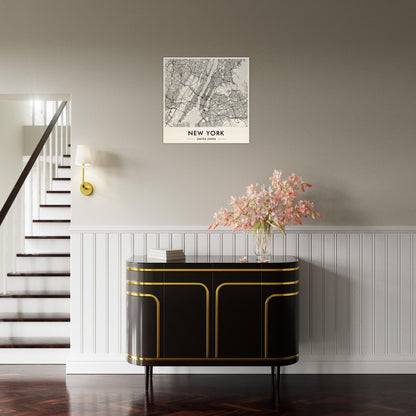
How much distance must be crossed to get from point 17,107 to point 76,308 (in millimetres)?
4410

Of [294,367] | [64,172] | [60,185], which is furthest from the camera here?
[64,172]

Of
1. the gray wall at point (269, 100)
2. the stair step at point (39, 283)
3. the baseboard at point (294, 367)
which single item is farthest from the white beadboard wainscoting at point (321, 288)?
the stair step at point (39, 283)

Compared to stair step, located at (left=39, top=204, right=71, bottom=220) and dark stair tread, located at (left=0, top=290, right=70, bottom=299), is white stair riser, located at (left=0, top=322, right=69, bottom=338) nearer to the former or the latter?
dark stair tread, located at (left=0, top=290, right=70, bottom=299)

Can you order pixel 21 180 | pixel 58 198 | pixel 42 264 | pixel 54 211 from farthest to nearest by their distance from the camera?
pixel 58 198 → pixel 54 211 → pixel 21 180 → pixel 42 264

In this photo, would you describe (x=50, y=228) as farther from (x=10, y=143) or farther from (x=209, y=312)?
(x=209, y=312)

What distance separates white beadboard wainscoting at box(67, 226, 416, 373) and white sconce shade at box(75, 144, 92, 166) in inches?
21.8

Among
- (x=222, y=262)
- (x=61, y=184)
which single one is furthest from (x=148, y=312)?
(x=61, y=184)

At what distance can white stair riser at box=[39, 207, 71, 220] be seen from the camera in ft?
20.1

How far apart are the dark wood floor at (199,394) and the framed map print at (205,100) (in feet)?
6.27

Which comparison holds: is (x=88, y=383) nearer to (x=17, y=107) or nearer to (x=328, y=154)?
(x=328, y=154)

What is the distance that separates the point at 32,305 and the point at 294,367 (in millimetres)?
2342

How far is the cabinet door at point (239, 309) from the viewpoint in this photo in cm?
392

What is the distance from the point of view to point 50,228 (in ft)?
19.4

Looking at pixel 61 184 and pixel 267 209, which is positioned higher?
pixel 61 184
